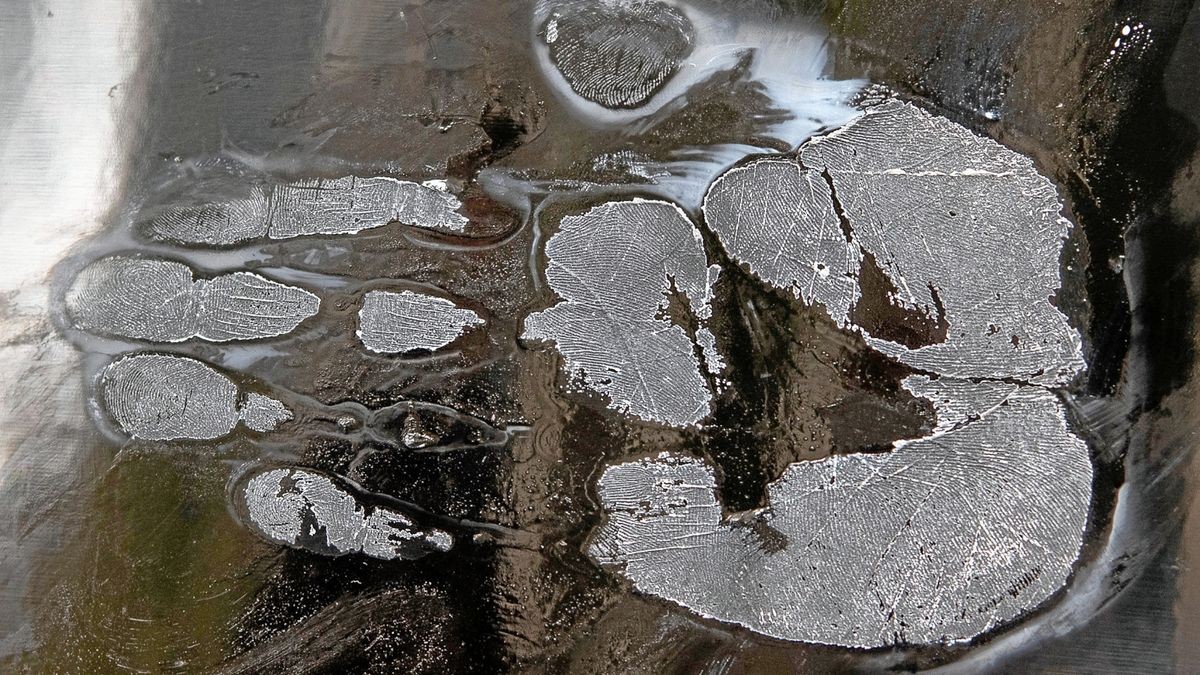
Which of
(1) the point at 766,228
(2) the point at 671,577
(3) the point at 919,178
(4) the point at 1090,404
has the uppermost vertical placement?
(3) the point at 919,178

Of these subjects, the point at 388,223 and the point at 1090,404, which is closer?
the point at 1090,404

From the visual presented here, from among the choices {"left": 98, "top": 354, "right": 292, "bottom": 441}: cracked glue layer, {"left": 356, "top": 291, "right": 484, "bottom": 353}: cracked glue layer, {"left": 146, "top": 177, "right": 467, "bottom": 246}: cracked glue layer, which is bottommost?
{"left": 98, "top": 354, "right": 292, "bottom": 441}: cracked glue layer

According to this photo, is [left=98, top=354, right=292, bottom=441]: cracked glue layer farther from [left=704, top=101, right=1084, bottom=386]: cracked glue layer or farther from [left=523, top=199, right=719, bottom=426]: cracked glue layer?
[left=704, top=101, right=1084, bottom=386]: cracked glue layer

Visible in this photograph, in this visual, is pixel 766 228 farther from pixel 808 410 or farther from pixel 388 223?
pixel 388 223

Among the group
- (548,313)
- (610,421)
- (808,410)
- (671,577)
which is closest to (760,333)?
(808,410)

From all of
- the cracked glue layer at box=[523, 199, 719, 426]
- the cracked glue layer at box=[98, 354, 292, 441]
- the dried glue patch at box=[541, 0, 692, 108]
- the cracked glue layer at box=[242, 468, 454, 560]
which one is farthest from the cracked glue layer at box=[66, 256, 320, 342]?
the dried glue patch at box=[541, 0, 692, 108]

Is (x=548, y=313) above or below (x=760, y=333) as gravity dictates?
below
